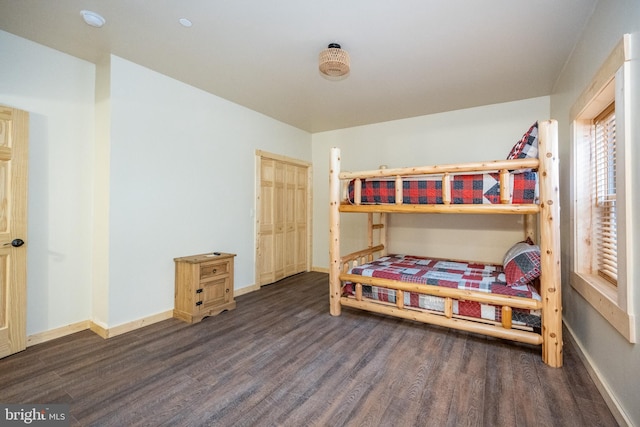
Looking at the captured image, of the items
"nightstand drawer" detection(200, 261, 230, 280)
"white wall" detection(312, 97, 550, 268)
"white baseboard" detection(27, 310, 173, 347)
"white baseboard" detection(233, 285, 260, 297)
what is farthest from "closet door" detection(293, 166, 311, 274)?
"white baseboard" detection(27, 310, 173, 347)

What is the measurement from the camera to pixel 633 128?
145cm

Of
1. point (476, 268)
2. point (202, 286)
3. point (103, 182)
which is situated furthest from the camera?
point (476, 268)

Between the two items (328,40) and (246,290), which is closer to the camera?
→ (328,40)

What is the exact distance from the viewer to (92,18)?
2107 mm

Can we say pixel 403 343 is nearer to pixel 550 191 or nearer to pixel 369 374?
pixel 369 374

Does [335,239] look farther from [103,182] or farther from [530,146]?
[103,182]

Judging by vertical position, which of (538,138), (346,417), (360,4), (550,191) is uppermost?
(360,4)

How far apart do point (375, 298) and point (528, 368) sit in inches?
52.0

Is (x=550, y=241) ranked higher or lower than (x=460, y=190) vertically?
lower

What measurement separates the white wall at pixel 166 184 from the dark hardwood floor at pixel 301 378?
21.8 inches

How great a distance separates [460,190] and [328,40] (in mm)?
1704

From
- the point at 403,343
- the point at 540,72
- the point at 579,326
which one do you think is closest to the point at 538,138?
the point at 540,72

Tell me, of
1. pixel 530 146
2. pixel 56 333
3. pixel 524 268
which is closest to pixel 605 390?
pixel 524 268

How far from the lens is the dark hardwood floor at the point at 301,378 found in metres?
1.61
